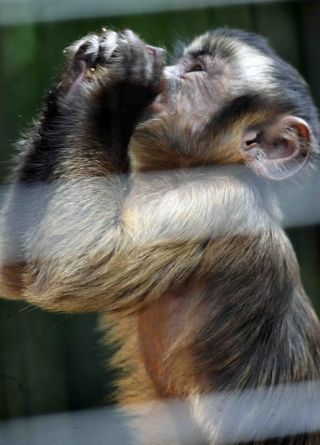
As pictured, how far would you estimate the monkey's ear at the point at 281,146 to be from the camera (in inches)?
96.8

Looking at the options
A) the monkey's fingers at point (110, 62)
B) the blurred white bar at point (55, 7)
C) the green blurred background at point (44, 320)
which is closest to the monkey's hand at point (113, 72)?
the monkey's fingers at point (110, 62)

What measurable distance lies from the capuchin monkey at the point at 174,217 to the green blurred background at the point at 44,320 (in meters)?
0.64

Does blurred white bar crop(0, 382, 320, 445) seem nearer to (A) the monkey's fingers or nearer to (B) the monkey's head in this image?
(B) the monkey's head

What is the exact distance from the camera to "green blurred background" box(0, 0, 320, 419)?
3191 mm

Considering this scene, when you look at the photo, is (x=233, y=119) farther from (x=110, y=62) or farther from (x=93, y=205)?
(x=93, y=205)

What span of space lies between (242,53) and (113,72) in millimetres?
573

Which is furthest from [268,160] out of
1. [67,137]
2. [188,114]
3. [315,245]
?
[315,245]

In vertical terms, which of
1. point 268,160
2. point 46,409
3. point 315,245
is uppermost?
point 268,160

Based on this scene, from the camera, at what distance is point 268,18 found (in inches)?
138

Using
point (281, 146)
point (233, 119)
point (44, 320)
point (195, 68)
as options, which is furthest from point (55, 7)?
point (44, 320)

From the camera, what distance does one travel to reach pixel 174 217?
2.19 meters

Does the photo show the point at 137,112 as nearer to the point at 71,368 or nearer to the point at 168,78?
the point at 168,78

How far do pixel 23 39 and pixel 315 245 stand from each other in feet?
4.57

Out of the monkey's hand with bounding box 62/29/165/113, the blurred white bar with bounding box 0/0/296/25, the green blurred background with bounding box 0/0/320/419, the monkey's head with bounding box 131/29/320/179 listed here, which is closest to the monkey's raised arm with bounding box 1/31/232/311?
the monkey's hand with bounding box 62/29/165/113
